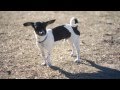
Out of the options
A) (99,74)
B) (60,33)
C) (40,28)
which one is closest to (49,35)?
(60,33)

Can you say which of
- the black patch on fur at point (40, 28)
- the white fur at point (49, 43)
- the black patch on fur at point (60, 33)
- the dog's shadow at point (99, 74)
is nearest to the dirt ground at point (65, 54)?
the dog's shadow at point (99, 74)

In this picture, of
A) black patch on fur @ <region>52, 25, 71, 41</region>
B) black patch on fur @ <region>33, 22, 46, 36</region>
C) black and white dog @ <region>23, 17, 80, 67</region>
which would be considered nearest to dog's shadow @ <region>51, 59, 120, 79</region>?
black and white dog @ <region>23, 17, 80, 67</region>

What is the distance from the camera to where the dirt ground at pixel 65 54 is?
8.21 metres

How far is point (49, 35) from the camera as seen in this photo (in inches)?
337

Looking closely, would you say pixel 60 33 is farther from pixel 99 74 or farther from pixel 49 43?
pixel 99 74

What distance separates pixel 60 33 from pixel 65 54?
129 centimetres

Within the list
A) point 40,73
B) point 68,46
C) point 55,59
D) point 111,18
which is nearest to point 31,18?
point 111,18

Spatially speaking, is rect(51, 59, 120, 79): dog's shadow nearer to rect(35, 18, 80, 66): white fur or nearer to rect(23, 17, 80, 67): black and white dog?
rect(35, 18, 80, 66): white fur

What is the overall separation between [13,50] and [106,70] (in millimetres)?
3569

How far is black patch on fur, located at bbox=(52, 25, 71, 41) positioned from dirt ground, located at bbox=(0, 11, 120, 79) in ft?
2.72

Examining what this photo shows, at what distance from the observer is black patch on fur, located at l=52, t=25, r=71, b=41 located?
28.8 ft

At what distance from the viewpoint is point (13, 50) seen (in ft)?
33.8

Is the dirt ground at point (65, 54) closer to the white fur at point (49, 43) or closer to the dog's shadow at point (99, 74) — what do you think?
the dog's shadow at point (99, 74)
